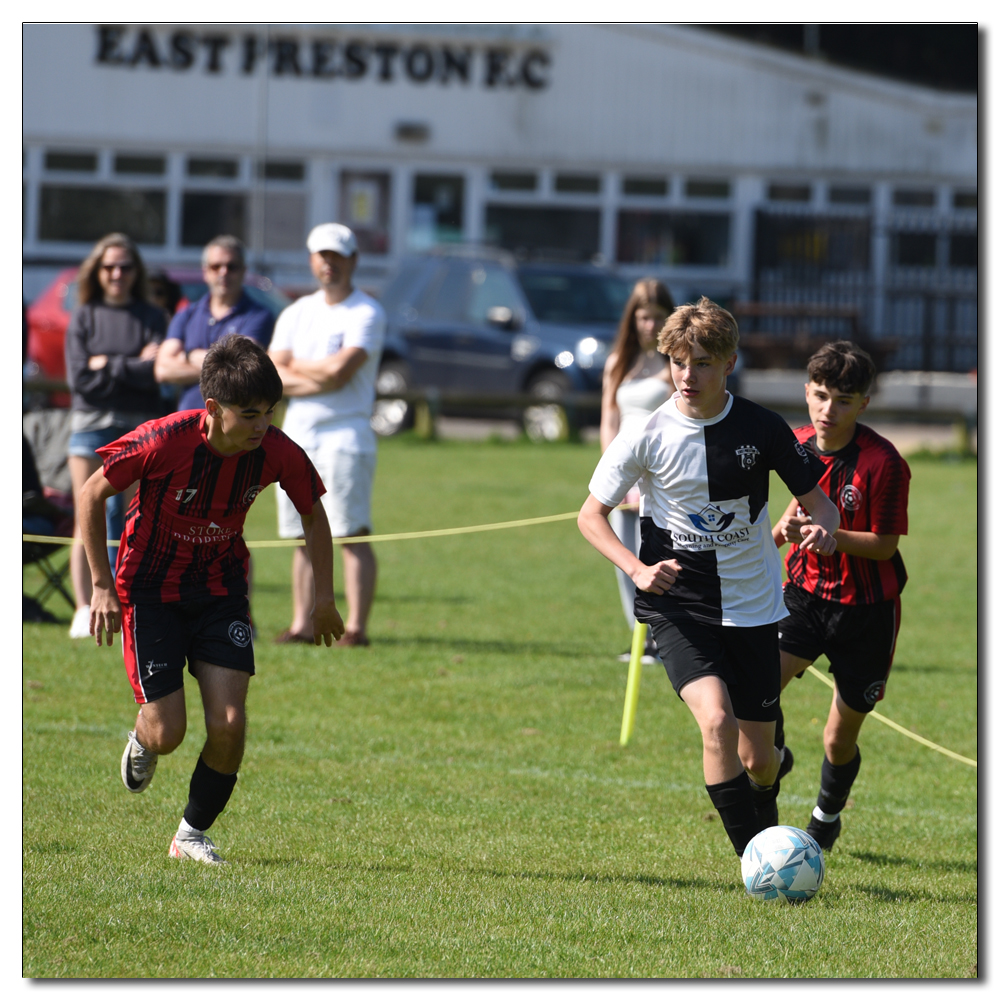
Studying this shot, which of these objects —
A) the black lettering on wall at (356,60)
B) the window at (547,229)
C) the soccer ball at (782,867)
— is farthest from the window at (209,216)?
the soccer ball at (782,867)

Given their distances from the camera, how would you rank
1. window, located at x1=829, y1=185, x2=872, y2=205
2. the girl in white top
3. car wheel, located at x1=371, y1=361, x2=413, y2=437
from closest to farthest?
the girl in white top < car wheel, located at x1=371, y1=361, x2=413, y2=437 < window, located at x1=829, y1=185, x2=872, y2=205

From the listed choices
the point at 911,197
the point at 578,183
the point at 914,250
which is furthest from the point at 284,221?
the point at 911,197

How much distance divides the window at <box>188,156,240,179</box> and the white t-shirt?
20.6m

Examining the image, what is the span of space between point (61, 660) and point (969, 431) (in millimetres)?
15041

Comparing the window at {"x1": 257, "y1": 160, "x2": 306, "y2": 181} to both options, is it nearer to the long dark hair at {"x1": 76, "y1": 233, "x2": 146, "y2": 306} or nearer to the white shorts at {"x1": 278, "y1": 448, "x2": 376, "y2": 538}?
the long dark hair at {"x1": 76, "y1": 233, "x2": 146, "y2": 306}

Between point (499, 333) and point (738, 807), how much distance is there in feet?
51.6

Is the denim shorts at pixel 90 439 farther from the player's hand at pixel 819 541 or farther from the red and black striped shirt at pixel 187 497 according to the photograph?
the player's hand at pixel 819 541

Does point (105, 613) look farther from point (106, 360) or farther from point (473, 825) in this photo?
point (106, 360)

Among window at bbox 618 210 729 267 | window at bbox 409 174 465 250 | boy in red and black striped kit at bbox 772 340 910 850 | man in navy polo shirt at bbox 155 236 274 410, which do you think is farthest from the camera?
window at bbox 618 210 729 267

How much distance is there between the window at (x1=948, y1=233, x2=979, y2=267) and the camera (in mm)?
28391

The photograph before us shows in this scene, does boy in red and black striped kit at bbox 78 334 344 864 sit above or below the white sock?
above

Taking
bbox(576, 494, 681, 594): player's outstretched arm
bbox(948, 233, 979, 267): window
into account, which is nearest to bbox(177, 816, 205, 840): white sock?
bbox(576, 494, 681, 594): player's outstretched arm

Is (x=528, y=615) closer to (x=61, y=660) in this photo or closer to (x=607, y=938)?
(x=61, y=660)

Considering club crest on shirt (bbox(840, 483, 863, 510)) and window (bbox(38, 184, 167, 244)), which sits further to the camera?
window (bbox(38, 184, 167, 244))
